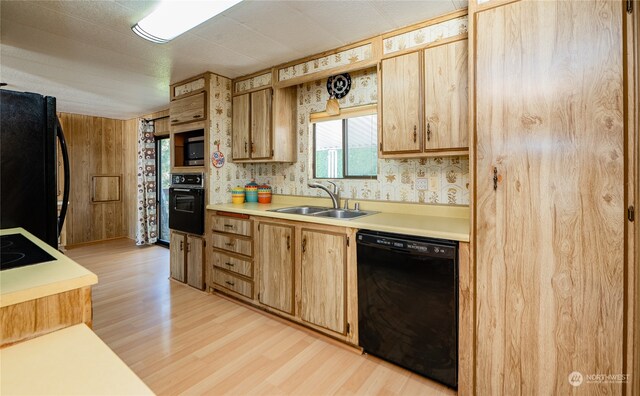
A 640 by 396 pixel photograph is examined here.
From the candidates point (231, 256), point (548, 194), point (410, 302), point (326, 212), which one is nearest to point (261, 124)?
point (326, 212)

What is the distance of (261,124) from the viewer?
307 cm

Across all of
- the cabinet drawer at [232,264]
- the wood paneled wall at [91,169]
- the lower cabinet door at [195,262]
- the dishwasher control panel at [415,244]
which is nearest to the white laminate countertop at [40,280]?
the dishwasher control panel at [415,244]

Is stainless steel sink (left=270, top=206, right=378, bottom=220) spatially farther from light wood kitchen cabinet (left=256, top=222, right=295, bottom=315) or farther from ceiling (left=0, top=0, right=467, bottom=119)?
ceiling (left=0, top=0, right=467, bottom=119)

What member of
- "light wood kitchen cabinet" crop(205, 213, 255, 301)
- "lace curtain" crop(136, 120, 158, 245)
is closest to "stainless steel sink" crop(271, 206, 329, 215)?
"light wood kitchen cabinet" crop(205, 213, 255, 301)

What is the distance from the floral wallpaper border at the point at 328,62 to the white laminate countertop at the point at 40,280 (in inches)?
90.4

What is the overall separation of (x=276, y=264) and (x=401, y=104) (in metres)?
1.62

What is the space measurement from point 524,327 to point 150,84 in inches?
166

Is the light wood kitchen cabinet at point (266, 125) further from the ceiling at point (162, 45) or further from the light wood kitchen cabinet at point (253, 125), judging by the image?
the ceiling at point (162, 45)

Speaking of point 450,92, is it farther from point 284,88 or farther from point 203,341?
point 203,341

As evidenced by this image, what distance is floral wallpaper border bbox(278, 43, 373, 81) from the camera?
7.93ft

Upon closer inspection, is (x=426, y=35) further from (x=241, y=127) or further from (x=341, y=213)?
(x=241, y=127)

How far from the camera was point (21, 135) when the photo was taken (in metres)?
1.49

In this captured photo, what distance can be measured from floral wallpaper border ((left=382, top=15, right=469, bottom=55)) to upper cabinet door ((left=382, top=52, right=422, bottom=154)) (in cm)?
9

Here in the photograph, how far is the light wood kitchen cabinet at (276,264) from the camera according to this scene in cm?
245
